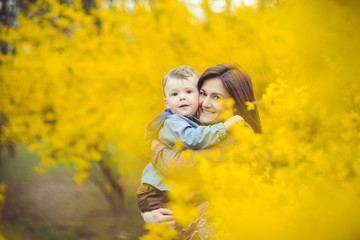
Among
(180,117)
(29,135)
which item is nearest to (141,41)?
(180,117)

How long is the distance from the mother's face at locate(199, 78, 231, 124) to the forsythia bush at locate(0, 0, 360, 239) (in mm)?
278

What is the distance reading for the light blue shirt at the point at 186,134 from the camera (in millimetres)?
1830

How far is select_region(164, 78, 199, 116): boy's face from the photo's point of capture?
6.51ft

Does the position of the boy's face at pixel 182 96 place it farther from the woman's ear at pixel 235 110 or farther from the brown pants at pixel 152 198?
the brown pants at pixel 152 198

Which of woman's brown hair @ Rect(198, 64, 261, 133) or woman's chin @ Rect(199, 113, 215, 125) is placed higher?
woman's brown hair @ Rect(198, 64, 261, 133)

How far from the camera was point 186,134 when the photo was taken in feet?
6.02

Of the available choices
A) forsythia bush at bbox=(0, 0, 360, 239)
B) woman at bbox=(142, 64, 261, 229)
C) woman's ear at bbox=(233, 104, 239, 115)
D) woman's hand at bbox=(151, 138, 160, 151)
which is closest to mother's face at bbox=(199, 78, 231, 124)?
woman at bbox=(142, 64, 261, 229)

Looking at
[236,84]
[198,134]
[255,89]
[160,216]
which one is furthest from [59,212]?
[236,84]

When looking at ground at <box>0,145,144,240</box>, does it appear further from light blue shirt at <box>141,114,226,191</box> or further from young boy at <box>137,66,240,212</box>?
light blue shirt at <box>141,114,226,191</box>

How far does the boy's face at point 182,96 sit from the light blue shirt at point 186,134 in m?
0.07

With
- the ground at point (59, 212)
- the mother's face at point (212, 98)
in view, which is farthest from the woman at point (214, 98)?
the ground at point (59, 212)

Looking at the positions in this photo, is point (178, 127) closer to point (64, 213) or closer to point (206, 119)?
point (206, 119)

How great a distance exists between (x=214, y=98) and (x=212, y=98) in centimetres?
1

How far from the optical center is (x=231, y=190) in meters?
1.77
